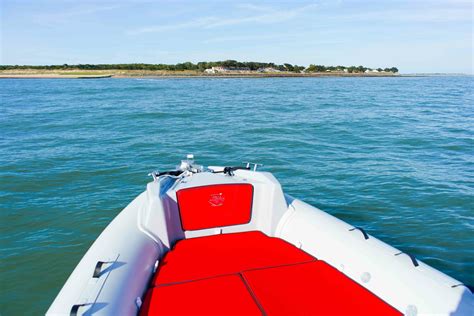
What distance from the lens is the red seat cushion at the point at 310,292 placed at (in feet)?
9.04

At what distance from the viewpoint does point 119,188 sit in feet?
26.8

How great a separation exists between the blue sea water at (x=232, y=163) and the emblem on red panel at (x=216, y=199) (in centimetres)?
256

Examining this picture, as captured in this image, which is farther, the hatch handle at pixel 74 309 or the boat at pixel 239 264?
the boat at pixel 239 264

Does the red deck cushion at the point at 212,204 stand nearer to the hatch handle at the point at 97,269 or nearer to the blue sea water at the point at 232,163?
the hatch handle at the point at 97,269

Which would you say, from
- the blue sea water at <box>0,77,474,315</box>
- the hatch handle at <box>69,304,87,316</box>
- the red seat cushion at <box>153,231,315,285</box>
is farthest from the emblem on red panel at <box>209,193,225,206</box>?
the blue sea water at <box>0,77,474,315</box>

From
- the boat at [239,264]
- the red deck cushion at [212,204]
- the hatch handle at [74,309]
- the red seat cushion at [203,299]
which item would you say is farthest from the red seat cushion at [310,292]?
the hatch handle at [74,309]

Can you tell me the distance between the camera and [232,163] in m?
10.1

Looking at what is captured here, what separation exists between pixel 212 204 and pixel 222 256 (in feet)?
2.11

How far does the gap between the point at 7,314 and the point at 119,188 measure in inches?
164

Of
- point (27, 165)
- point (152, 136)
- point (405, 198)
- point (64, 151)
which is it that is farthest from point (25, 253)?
point (152, 136)

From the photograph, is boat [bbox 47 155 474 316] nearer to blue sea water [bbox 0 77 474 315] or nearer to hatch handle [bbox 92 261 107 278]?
hatch handle [bbox 92 261 107 278]

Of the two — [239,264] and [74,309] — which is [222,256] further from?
[74,309]

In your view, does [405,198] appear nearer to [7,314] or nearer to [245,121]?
[7,314]

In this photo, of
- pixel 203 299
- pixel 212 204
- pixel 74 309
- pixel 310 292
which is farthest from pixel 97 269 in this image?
pixel 310 292
